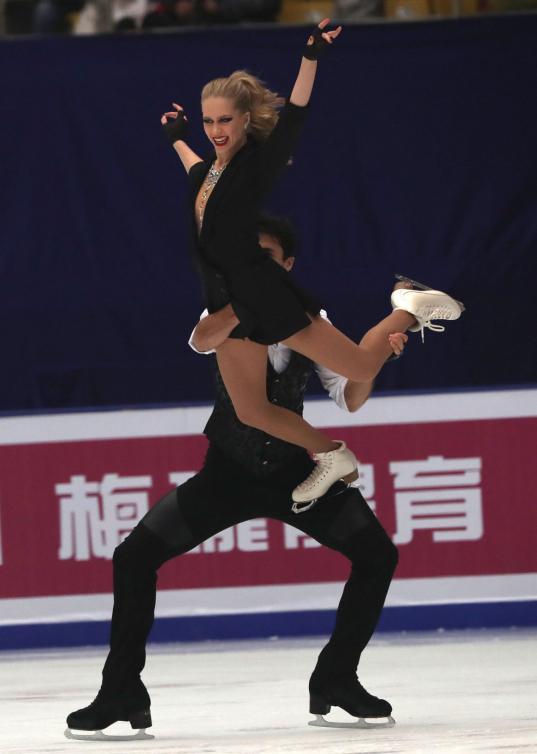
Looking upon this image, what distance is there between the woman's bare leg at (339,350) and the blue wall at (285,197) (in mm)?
3679

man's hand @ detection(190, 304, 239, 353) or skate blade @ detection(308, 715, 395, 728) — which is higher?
man's hand @ detection(190, 304, 239, 353)

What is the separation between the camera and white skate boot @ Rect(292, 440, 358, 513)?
401cm

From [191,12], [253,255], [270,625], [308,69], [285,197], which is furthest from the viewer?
[191,12]

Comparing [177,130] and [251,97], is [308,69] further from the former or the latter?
[177,130]

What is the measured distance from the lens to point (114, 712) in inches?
159

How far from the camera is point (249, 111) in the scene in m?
3.77

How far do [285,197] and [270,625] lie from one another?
91.5 inches

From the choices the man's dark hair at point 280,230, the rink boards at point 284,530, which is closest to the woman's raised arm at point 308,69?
the man's dark hair at point 280,230

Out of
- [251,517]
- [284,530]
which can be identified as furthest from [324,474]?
[284,530]

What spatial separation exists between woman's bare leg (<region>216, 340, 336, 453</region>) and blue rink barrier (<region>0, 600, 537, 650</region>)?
2.48m

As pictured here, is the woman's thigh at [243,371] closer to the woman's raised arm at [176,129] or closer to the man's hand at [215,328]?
the man's hand at [215,328]

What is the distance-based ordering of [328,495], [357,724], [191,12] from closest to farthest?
1. [328,495]
2. [357,724]
3. [191,12]

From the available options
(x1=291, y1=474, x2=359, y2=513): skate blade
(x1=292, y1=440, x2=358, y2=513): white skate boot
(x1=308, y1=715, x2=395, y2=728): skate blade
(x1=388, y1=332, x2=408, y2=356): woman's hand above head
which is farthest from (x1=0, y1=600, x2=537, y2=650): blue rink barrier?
(x1=388, y1=332, x2=408, y2=356): woman's hand above head

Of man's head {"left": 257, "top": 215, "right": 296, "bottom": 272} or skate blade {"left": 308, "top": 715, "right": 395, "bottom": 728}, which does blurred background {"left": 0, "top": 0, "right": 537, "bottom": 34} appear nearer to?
man's head {"left": 257, "top": 215, "right": 296, "bottom": 272}
